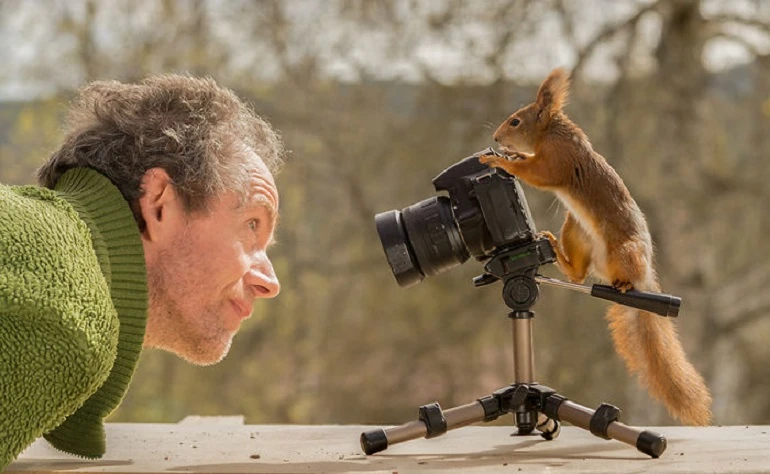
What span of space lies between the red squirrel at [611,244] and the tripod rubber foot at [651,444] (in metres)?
0.10

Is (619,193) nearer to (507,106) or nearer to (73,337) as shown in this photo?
(73,337)

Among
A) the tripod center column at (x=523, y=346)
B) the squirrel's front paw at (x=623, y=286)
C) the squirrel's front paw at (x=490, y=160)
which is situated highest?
the squirrel's front paw at (x=490, y=160)

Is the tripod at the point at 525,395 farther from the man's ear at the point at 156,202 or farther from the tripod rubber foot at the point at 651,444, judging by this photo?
the man's ear at the point at 156,202

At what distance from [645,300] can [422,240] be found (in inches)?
12.4

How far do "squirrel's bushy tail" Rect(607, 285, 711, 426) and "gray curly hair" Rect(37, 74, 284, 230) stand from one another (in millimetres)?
589

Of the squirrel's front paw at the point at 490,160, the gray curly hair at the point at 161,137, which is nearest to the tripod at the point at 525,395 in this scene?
the squirrel's front paw at the point at 490,160

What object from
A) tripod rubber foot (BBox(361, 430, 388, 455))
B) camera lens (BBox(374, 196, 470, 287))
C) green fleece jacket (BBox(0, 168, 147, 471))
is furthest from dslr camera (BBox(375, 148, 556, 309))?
green fleece jacket (BBox(0, 168, 147, 471))

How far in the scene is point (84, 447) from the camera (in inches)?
54.9

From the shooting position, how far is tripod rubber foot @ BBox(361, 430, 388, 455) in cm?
142

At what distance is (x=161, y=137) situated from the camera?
1.35 metres

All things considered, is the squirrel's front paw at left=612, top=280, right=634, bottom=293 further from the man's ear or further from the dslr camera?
the man's ear

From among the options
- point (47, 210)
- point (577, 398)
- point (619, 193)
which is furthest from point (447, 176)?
point (577, 398)

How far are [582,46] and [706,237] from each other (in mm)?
1087

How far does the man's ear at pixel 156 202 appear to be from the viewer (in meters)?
1.33
